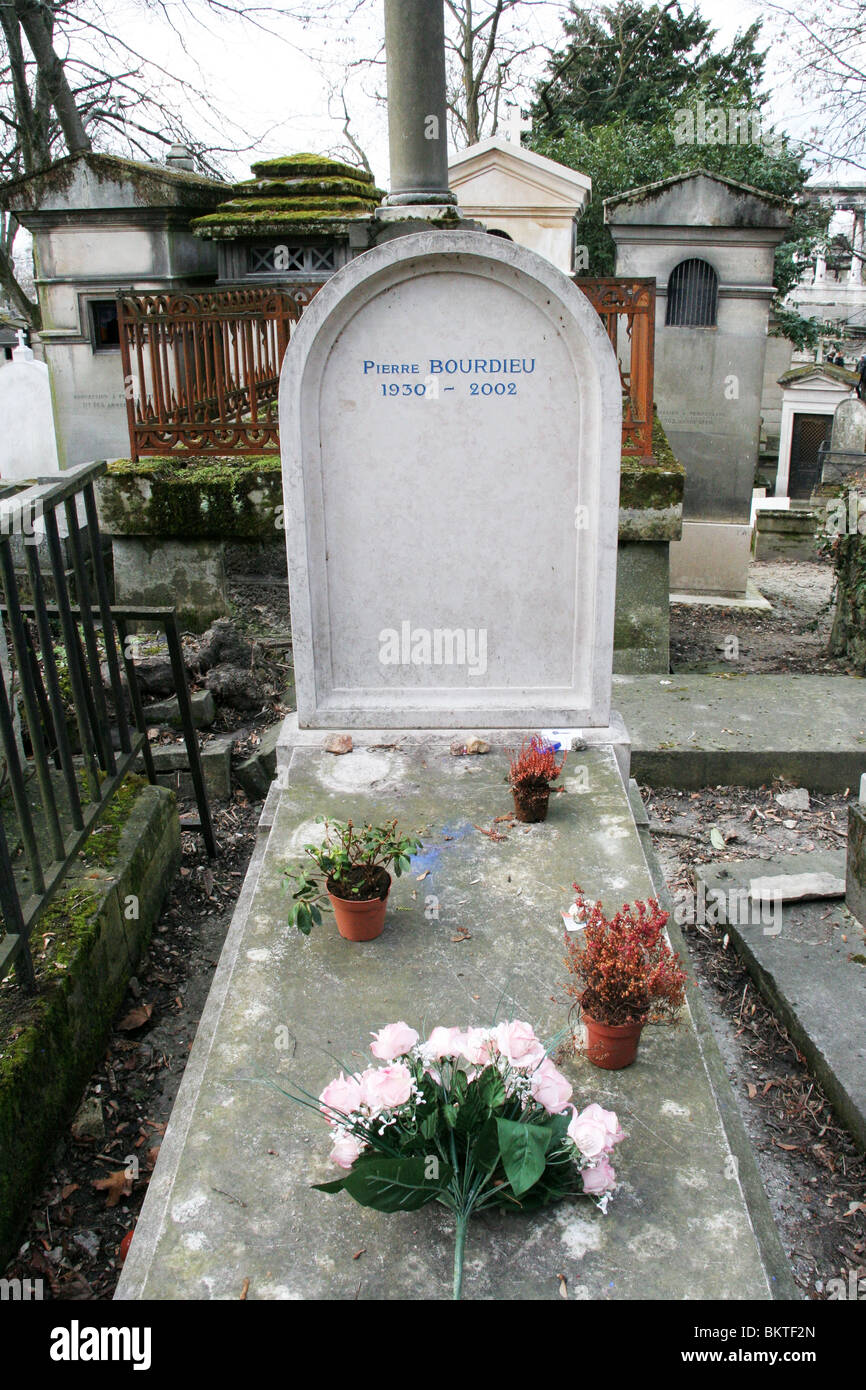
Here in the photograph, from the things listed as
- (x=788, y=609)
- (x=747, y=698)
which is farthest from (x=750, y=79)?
(x=747, y=698)

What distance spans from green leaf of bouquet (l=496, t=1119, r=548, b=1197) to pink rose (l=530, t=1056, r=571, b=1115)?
0.08 metres

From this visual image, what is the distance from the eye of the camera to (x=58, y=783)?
180 inches

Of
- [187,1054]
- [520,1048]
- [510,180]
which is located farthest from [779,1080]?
[510,180]

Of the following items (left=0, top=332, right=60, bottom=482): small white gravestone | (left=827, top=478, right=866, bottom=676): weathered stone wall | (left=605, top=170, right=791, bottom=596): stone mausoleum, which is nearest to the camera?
(left=827, top=478, right=866, bottom=676): weathered stone wall

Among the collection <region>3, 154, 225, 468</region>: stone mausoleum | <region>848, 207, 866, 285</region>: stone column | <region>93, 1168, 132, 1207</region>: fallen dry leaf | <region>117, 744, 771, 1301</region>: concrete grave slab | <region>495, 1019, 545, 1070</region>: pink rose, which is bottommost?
<region>93, 1168, 132, 1207</region>: fallen dry leaf

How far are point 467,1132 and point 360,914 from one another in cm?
107

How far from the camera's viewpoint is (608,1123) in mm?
2322

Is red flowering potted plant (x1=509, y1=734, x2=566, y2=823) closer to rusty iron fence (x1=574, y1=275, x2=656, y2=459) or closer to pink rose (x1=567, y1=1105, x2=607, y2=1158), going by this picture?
pink rose (x1=567, y1=1105, x2=607, y2=1158)

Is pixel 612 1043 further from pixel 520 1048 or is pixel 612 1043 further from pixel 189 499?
pixel 189 499

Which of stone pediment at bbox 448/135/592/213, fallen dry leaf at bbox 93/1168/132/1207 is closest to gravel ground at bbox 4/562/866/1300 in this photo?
fallen dry leaf at bbox 93/1168/132/1207

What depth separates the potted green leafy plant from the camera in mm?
3283
